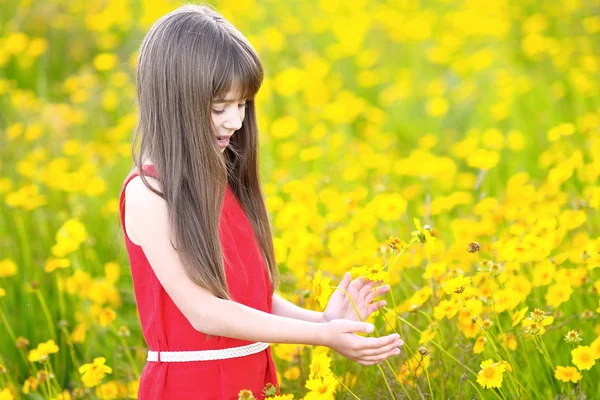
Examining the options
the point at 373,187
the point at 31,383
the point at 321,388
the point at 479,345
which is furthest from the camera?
the point at 373,187

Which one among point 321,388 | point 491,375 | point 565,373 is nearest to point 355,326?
point 321,388

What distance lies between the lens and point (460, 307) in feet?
5.84

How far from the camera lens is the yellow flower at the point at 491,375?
5.10 ft

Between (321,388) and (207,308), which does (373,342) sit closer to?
(321,388)

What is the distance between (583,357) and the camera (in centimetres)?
171

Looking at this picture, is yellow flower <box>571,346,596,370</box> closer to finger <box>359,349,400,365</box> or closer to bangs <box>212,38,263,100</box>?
finger <box>359,349,400,365</box>

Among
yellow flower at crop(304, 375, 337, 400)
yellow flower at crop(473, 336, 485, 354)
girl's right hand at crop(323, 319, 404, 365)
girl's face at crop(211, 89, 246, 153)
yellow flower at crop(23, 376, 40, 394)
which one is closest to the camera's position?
yellow flower at crop(304, 375, 337, 400)

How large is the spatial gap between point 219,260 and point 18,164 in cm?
218

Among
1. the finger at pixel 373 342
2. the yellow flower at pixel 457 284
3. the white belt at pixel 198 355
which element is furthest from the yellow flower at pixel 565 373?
the white belt at pixel 198 355

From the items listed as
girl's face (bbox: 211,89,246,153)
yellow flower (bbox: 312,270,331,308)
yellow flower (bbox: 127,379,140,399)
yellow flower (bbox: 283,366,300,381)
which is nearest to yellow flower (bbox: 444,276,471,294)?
yellow flower (bbox: 312,270,331,308)

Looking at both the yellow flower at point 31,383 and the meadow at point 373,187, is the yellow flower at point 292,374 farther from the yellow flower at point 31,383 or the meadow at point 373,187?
the yellow flower at point 31,383

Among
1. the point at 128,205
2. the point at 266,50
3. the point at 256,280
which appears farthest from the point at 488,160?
the point at 266,50

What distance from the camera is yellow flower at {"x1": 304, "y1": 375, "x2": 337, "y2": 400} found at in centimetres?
143

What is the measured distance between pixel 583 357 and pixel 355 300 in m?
0.46
